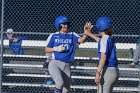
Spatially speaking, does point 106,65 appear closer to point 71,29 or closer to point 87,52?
point 87,52

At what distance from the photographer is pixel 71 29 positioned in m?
13.5

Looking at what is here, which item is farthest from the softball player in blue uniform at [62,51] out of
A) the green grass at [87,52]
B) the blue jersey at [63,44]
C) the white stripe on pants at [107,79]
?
the green grass at [87,52]

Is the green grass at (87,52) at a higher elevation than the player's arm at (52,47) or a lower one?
lower

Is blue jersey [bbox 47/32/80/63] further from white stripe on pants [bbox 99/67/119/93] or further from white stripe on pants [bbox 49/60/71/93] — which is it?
white stripe on pants [bbox 99/67/119/93]

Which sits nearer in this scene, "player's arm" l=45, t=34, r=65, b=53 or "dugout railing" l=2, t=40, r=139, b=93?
"player's arm" l=45, t=34, r=65, b=53

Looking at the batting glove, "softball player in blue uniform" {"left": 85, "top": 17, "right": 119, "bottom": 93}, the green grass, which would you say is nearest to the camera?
"softball player in blue uniform" {"left": 85, "top": 17, "right": 119, "bottom": 93}

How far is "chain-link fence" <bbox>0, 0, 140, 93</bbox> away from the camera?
10641mm

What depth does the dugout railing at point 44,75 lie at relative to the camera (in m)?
10.4

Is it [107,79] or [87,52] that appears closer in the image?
[107,79]

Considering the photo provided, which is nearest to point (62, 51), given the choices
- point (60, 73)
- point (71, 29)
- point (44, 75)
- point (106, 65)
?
point (60, 73)

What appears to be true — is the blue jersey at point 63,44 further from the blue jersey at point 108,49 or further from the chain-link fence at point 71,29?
the chain-link fence at point 71,29

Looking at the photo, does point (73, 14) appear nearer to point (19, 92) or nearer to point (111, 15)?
point (111, 15)

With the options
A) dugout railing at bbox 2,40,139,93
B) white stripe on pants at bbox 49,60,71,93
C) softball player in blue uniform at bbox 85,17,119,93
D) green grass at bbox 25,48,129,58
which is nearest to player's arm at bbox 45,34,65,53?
white stripe on pants at bbox 49,60,71,93

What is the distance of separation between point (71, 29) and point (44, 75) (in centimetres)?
325
